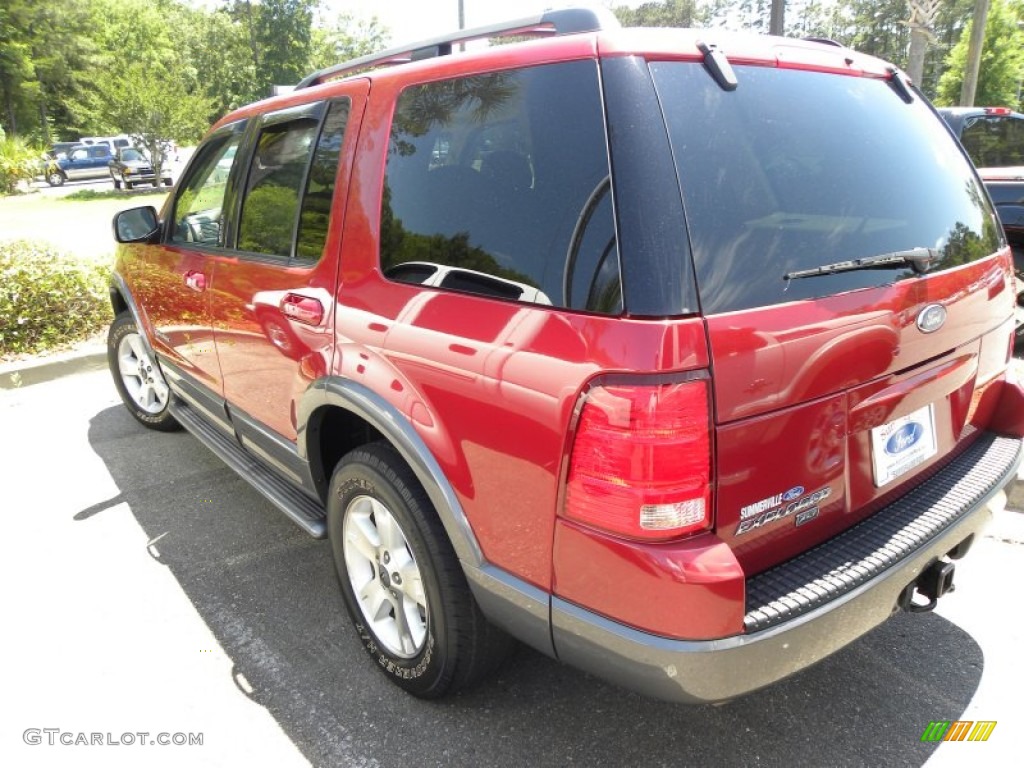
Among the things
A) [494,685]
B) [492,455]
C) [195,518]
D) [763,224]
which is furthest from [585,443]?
[195,518]

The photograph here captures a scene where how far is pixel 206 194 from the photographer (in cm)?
354

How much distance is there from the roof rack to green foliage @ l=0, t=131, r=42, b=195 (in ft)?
81.1

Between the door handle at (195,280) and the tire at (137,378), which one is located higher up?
the door handle at (195,280)

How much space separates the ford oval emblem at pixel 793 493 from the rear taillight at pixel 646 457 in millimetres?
254

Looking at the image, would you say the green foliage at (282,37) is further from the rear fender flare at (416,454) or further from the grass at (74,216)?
the rear fender flare at (416,454)

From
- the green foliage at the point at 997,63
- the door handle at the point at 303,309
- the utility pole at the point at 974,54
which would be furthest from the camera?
the green foliage at the point at 997,63

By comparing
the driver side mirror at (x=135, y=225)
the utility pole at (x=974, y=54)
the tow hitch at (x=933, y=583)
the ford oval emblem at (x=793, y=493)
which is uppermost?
the utility pole at (x=974, y=54)

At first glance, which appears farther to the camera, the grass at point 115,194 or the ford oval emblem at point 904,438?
the grass at point 115,194

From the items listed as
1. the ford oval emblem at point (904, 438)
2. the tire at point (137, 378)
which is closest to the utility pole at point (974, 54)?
the ford oval emblem at point (904, 438)

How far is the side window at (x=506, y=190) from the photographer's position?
5.38 ft

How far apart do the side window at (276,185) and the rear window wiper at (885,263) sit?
1.84 metres

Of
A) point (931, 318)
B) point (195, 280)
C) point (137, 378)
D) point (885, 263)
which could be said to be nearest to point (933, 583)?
point (931, 318)

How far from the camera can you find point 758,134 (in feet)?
5.86

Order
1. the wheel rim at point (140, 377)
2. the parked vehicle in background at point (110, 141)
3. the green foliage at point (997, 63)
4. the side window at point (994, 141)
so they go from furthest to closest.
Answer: the parked vehicle in background at point (110, 141), the green foliage at point (997, 63), the side window at point (994, 141), the wheel rim at point (140, 377)
